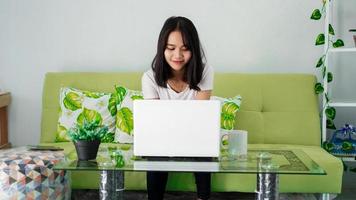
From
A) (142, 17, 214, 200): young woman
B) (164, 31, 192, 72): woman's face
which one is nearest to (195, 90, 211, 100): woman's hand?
(142, 17, 214, 200): young woman

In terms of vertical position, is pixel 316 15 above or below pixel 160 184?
above

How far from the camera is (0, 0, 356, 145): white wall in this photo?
3271 millimetres

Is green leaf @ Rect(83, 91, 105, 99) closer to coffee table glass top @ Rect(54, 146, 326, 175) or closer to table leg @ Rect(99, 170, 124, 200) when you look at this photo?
coffee table glass top @ Rect(54, 146, 326, 175)

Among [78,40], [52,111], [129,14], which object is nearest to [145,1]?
[129,14]

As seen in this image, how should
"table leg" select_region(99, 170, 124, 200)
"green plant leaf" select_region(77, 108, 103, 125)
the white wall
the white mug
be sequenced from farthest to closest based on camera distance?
the white wall → "green plant leaf" select_region(77, 108, 103, 125) → the white mug → "table leg" select_region(99, 170, 124, 200)

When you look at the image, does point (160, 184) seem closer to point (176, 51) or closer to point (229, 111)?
point (176, 51)

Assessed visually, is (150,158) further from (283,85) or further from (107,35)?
(107,35)

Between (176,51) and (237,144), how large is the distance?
461 millimetres

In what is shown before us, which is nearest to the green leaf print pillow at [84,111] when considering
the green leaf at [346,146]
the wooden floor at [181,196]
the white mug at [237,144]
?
the wooden floor at [181,196]

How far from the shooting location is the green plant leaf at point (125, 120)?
288 cm

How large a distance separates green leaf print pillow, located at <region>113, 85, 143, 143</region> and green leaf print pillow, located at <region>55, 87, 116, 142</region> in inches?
1.9

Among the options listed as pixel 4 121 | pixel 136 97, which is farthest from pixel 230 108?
pixel 4 121

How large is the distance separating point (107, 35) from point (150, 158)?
1649 mm

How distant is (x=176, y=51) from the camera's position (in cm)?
214
